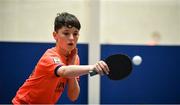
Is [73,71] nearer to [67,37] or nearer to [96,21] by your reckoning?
[67,37]

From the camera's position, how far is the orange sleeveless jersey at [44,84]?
2740mm

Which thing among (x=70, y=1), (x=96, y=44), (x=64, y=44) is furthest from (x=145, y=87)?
(x=64, y=44)

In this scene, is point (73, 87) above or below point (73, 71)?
below

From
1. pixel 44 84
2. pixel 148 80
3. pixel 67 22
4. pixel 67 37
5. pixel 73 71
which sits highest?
pixel 67 22

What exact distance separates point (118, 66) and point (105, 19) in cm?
372

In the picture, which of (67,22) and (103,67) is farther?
(67,22)

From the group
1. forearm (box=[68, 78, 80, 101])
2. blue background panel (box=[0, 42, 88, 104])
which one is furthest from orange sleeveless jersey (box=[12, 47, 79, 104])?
blue background panel (box=[0, 42, 88, 104])

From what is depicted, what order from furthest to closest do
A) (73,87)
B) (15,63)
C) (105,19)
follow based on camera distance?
(105,19) < (15,63) < (73,87)

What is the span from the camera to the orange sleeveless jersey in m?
2.74

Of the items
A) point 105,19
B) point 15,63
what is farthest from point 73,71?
point 105,19

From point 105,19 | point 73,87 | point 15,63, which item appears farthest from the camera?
point 105,19

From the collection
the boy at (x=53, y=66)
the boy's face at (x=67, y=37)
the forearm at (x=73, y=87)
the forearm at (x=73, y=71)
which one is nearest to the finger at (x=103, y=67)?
the forearm at (x=73, y=71)

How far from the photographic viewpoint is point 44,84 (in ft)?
9.27

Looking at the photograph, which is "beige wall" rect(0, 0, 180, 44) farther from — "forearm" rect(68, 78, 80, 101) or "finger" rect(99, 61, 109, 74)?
"finger" rect(99, 61, 109, 74)
